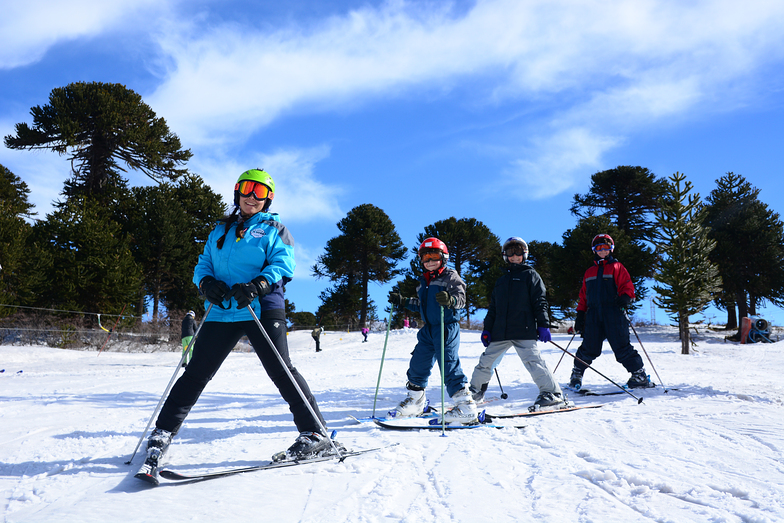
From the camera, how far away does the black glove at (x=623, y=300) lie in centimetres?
538

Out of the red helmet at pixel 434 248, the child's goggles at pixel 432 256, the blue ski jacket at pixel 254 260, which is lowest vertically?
the blue ski jacket at pixel 254 260

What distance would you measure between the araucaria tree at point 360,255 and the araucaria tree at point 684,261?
1937 centimetres

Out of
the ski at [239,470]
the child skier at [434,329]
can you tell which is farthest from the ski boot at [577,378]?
the ski at [239,470]

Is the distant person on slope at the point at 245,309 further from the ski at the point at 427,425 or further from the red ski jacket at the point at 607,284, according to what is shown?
the red ski jacket at the point at 607,284

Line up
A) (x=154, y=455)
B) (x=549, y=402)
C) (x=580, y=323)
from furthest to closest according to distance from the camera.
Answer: (x=580, y=323)
(x=549, y=402)
(x=154, y=455)

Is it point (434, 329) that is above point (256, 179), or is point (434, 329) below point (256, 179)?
below

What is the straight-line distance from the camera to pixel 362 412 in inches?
172

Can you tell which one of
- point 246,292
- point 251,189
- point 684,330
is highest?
point 251,189

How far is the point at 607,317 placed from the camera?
547 centimetres

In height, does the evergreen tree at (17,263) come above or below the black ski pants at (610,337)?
above

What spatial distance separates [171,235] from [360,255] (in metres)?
13.7

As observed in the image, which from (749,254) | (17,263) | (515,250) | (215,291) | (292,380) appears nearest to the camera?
(215,291)

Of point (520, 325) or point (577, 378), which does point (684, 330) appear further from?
point (520, 325)

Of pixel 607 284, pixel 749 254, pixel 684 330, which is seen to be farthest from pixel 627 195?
pixel 607 284
